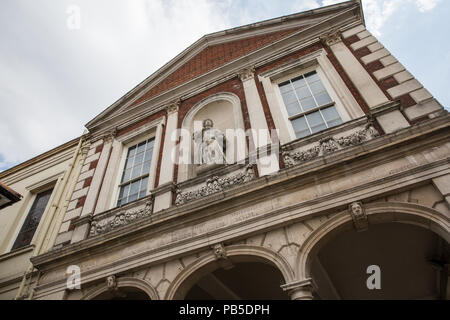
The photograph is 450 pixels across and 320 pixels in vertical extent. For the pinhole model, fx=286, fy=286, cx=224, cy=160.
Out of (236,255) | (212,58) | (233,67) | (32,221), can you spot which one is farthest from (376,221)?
(32,221)

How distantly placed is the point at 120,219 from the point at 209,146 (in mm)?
2900

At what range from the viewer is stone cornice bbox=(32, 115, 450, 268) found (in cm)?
476

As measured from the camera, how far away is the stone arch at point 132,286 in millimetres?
5441

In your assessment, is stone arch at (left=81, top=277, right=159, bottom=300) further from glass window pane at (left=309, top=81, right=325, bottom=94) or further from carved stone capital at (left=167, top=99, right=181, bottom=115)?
glass window pane at (left=309, top=81, right=325, bottom=94)

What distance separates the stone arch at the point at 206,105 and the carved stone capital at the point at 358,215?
3680 mm

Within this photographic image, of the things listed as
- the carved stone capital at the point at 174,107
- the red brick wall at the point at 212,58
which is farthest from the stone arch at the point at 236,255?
the red brick wall at the point at 212,58

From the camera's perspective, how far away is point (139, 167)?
8.97 m

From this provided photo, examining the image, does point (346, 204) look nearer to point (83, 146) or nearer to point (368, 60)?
point (368, 60)

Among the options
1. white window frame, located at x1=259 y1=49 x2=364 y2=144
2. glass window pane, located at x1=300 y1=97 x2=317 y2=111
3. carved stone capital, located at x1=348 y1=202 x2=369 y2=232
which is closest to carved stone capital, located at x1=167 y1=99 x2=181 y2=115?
white window frame, located at x1=259 y1=49 x2=364 y2=144

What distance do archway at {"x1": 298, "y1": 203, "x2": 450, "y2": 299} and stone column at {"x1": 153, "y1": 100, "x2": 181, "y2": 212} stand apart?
3479 millimetres

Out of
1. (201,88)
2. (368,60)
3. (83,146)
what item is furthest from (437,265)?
(83,146)

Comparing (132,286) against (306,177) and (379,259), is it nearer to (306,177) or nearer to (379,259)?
(306,177)

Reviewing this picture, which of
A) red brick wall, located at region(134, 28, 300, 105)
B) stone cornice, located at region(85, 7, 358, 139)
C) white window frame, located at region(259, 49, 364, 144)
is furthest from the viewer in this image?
red brick wall, located at region(134, 28, 300, 105)

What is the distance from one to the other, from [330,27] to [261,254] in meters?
7.13
